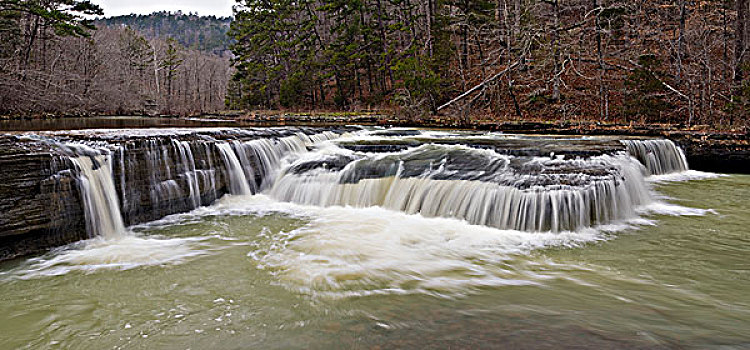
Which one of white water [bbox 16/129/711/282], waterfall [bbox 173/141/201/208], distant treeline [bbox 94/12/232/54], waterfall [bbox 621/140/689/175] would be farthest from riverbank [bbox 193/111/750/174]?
distant treeline [bbox 94/12/232/54]

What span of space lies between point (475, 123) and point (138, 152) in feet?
40.7

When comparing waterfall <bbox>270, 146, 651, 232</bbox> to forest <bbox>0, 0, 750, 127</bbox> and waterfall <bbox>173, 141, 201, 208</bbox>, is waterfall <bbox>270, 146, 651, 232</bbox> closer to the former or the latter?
waterfall <bbox>173, 141, 201, 208</bbox>

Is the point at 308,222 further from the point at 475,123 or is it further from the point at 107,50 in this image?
the point at 107,50

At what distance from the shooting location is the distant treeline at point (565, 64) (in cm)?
1603

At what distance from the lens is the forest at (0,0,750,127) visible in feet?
53.3

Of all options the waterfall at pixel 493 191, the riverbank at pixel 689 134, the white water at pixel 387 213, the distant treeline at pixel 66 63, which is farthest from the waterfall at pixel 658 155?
the distant treeline at pixel 66 63

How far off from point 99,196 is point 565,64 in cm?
2272

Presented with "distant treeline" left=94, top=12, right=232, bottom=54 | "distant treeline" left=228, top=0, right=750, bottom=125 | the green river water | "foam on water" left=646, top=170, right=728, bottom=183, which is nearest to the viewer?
the green river water

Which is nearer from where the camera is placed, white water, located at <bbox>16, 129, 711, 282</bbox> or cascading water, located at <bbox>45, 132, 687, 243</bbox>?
white water, located at <bbox>16, 129, 711, 282</bbox>

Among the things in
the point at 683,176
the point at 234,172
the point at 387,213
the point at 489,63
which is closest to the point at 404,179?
the point at 387,213

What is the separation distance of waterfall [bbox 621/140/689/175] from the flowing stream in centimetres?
117

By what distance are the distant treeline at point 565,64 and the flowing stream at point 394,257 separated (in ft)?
23.3

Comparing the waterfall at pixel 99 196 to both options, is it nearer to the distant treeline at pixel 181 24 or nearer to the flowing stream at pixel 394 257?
the flowing stream at pixel 394 257

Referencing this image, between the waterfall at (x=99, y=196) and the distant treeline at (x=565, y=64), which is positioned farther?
the distant treeline at (x=565, y=64)
